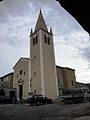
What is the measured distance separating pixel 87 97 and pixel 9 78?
26.7m

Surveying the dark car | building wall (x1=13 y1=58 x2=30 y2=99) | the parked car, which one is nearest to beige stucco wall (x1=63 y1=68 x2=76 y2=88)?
building wall (x1=13 y1=58 x2=30 y2=99)

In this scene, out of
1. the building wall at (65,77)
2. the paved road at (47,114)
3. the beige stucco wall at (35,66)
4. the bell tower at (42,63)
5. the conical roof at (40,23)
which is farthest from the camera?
the building wall at (65,77)

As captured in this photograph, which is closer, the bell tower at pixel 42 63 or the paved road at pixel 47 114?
the paved road at pixel 47 114

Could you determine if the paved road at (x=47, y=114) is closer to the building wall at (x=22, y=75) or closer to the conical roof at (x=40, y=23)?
the building wall at (x=22, y=75)

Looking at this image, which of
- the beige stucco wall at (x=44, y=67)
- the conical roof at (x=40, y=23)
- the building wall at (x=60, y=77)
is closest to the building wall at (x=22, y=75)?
the beige stucco wall at (x=44, y=67)

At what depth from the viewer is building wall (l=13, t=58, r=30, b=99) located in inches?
1707

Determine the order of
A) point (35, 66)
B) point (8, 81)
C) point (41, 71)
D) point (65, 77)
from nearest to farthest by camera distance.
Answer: point (41, 71), point (35, 66), point (65, 77), point (8, 81)

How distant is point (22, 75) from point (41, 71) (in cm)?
801

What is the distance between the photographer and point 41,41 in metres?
43.3

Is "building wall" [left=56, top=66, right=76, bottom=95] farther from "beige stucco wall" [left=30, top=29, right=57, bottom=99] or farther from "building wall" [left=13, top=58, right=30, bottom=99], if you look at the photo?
"building wall" [left=13, top=58, right=30, bottom=99]

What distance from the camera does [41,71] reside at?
3962cm

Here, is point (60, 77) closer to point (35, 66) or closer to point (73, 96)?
point (35, 66)

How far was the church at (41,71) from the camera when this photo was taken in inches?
1576

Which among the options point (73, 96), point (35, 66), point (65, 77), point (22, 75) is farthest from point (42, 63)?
point (73, 96)
